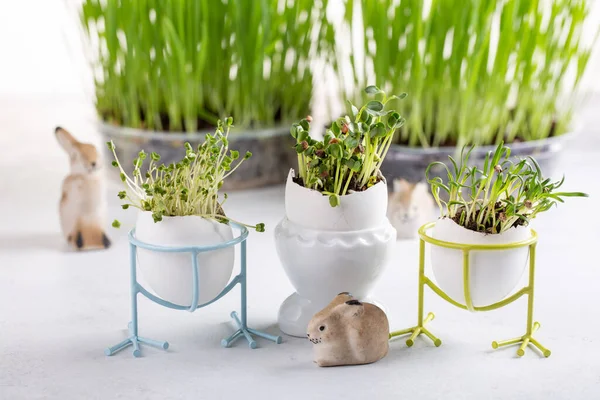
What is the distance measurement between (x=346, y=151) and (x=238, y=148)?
95cm

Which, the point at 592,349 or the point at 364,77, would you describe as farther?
the point at 364,77

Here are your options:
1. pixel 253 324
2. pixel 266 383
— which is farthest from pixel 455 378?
pixel 253 324

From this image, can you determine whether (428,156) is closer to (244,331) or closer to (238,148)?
(238,148)

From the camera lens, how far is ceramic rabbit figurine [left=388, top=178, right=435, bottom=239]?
192cm

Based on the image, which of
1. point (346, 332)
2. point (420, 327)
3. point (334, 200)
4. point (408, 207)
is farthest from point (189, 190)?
point (408, 207)

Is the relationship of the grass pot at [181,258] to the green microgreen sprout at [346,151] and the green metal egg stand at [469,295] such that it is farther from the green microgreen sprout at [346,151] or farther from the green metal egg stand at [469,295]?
the green metal egg stand at [469,295]

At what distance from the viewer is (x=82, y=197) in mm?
1826

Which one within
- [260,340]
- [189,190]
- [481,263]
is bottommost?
[260,340]

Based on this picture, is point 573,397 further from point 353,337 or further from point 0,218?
point 0,218

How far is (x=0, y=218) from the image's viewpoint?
2.11 m

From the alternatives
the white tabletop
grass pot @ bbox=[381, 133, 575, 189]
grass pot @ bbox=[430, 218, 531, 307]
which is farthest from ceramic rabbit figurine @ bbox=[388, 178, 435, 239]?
grass pot @ bbox=[430, 218, 531, 307]

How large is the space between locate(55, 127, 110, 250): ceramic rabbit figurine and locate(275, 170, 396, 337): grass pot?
60 centimetres

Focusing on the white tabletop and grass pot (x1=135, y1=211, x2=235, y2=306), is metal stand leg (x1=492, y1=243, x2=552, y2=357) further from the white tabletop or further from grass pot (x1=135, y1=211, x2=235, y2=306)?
grass pot (x1=135, y1=211, x2=235, y2=306)

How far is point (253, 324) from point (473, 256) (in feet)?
1.37
